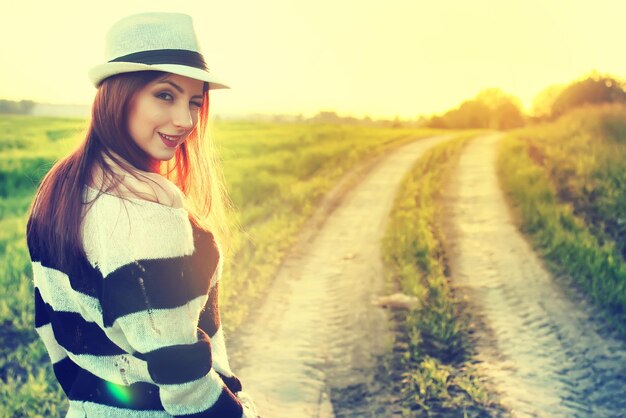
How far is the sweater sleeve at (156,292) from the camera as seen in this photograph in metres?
1.33

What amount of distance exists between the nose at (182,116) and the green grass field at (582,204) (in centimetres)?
490

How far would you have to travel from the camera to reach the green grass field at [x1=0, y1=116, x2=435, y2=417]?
443 cm

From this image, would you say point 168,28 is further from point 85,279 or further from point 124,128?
point 85,279

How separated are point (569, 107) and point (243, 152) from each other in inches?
526

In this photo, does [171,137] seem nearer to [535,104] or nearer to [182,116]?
[182,116]

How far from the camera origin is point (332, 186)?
13289 millimetres

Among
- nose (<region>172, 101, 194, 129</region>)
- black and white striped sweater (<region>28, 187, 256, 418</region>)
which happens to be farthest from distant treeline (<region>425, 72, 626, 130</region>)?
black and white striped sweater (<region>28, 187, 256, 418</region>)

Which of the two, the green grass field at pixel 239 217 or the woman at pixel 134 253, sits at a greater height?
the woman at pixel 134 253

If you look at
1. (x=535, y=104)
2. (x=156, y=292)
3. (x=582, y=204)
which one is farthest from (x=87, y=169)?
(x=535, y=104)

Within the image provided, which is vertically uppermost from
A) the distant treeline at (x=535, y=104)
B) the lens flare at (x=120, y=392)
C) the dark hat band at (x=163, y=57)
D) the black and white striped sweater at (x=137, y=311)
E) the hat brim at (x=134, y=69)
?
the distant treeline at (x=535, y=104)

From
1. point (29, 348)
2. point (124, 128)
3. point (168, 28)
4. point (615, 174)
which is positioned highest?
point (168, 28)

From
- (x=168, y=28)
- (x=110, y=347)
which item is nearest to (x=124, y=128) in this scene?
(x=168, y=28)

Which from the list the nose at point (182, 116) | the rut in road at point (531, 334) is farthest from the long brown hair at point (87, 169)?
the rut in road at point (531, 334)

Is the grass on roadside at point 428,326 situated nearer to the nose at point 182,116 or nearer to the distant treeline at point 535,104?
the nose at point 182,116
